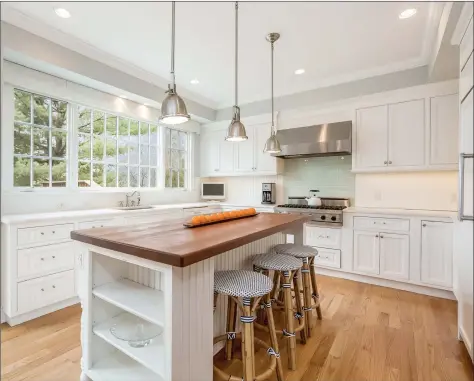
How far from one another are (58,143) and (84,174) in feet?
1.56

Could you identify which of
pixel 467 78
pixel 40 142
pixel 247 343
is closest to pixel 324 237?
pixel 467 78

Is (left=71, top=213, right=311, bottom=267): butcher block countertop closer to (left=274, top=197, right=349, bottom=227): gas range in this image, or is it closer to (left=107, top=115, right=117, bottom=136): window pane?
(left=274, top=197, right=349, bottom=227): gas range

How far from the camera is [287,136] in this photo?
4121 mm

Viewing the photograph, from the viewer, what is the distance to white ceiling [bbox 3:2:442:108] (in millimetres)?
2408

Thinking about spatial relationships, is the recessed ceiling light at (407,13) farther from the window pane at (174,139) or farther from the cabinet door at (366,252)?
the window pane at (174,139)

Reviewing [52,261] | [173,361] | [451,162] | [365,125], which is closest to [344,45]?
[365,125]

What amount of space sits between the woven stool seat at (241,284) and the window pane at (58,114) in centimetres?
277

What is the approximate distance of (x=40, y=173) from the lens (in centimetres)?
313

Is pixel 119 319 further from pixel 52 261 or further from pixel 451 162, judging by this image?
pixel 451 162

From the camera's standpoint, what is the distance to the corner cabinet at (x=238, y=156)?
4457 mm

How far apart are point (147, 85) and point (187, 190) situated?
1957 millimetres

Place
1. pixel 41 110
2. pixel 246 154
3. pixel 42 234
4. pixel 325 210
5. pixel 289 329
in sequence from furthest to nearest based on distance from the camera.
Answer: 1. pixel 246 154
2. pixel 325 210
3. pixel 41 110
4. pixel 42 234
5. pixel 289 329

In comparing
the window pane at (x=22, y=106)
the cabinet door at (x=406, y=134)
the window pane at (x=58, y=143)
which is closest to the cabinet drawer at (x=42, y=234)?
the window pane at (x=58, y=143)

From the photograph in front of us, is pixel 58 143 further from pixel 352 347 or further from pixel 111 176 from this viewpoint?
pixel 352 347
